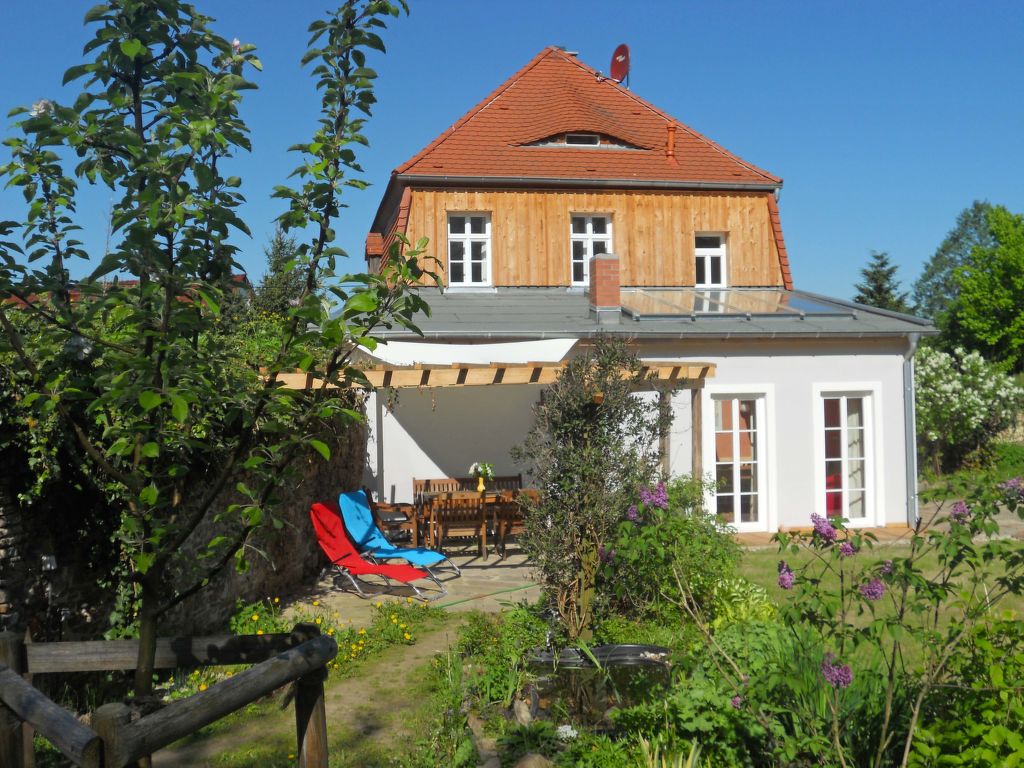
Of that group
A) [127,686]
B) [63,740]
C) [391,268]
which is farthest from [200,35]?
[127,686]

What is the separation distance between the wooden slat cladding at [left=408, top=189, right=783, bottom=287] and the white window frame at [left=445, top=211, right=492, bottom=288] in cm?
13

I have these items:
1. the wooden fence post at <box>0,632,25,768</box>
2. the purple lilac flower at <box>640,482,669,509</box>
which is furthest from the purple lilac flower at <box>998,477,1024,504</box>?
the wooden fence post at <box>0,632,25,768</box>

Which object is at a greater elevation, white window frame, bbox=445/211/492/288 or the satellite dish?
the satellite dish

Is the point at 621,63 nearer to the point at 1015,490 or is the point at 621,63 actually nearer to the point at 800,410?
the point at 800,410

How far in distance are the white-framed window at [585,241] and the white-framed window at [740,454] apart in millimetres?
4992

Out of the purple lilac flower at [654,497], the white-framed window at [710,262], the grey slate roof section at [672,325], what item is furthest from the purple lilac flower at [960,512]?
the white-framed window at [710,262]

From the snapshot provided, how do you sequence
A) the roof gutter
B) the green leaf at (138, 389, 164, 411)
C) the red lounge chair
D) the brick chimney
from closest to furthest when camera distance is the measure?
the green leaf at (138, 389, 164, 411)
the red lounge chair
the brick chimney
the roof gutter

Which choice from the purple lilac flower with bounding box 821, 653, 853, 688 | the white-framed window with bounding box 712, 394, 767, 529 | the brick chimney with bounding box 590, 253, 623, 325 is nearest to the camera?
the purple lilac flower with bounding box 821, 653, 853, 688

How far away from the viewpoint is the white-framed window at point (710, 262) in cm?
1752

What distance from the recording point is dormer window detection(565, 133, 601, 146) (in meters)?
17.8

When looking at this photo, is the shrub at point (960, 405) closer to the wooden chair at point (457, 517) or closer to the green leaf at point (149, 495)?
the wooden chair at point (457, 517)

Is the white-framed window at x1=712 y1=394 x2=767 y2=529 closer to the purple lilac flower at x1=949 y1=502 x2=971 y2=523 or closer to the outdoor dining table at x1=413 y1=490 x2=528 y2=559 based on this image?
the outdoor dining table at x1=413 y1=490 x2=528 y2=559

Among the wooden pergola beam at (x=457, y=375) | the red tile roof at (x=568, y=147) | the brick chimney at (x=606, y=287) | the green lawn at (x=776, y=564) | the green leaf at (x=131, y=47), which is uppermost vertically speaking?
the red tile roof at (x=568, y=147)

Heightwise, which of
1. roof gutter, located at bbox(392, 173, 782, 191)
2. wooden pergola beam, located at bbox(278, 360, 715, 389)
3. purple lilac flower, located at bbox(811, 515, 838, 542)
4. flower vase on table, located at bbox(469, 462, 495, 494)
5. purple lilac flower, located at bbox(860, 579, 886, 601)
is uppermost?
roof gutter, located at bbox(392, 173, 782, 191)
